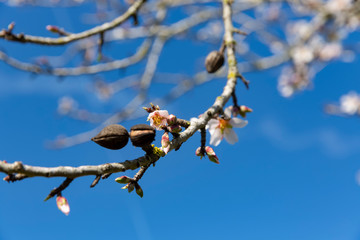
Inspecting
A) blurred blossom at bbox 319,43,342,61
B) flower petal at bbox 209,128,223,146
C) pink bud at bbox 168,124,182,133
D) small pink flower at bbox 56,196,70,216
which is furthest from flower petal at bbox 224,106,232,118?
blurred blossom at bbox 319,43,342,61

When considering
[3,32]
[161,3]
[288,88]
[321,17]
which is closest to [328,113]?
[288,88]

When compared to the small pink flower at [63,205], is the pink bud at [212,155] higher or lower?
higher

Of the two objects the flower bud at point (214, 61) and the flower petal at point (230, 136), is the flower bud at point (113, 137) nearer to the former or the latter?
the flower petal at point (230, 136)

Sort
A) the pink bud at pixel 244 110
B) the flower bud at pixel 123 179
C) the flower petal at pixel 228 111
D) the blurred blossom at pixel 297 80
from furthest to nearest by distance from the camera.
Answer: the blurred blossom at pixel 297 80 < the pink bud at pixel 244 110 < the flower petal at pixel 228 111 < the flower bud at pixel 123 179

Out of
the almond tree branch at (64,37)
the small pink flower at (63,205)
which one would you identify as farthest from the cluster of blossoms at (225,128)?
the almond tree branch at (64,37)

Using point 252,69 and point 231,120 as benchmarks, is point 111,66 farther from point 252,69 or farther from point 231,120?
point 252,69
